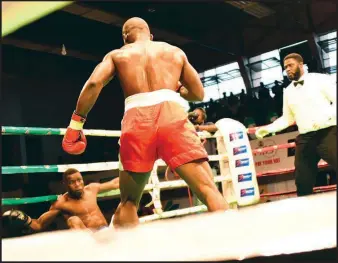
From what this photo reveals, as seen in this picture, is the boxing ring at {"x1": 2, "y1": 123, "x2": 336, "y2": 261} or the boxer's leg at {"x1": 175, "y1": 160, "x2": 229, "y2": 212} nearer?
the boxing ring at {"x1": 2, "y1": 123, "x2": 336, "y2": 261}

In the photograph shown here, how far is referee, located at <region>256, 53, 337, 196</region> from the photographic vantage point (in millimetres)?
2811

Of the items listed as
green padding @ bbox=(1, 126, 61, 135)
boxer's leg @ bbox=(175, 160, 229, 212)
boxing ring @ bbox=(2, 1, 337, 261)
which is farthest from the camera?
green padding @ bbox=(1, 126, 61, 135)

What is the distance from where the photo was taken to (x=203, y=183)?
68.1 inches

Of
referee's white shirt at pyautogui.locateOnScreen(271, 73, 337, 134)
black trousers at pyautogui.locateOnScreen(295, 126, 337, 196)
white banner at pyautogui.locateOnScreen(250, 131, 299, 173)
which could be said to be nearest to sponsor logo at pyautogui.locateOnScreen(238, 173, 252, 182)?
black trousers at pyautogui.locateOnScreen(295, 126, 337, 196)

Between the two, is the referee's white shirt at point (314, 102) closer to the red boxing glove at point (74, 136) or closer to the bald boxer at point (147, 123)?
the bald boxer at point (147, 123)

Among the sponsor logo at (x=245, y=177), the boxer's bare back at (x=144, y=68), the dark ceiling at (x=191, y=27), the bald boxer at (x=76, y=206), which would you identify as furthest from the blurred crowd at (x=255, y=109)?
the boxer's bare back at (x=144, y=68)

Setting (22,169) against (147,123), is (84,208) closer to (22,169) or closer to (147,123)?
(22,169)

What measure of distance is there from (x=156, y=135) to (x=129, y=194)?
10.7 inches

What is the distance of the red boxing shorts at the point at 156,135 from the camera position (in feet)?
5.84

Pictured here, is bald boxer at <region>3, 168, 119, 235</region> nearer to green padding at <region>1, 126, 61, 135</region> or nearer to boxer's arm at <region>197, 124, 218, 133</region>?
green padding at <region>1, 126, 61, 135</region>

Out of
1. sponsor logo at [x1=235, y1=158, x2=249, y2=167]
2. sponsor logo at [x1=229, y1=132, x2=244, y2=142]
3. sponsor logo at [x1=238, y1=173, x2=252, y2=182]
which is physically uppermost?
sponsor logo at [x1=229, y1=132, x2=244, y2=142]

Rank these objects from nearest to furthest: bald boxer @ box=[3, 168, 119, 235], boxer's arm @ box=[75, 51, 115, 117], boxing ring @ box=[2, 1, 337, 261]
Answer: boxing ring @ box=[2, 1, 337, 261] → boxer's arm @ box=[75, 51, 115, 117] → bald boxer @ box=[3, 168, 119, 235]

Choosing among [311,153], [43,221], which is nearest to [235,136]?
[311,153]

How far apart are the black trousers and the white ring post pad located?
0.70 m
